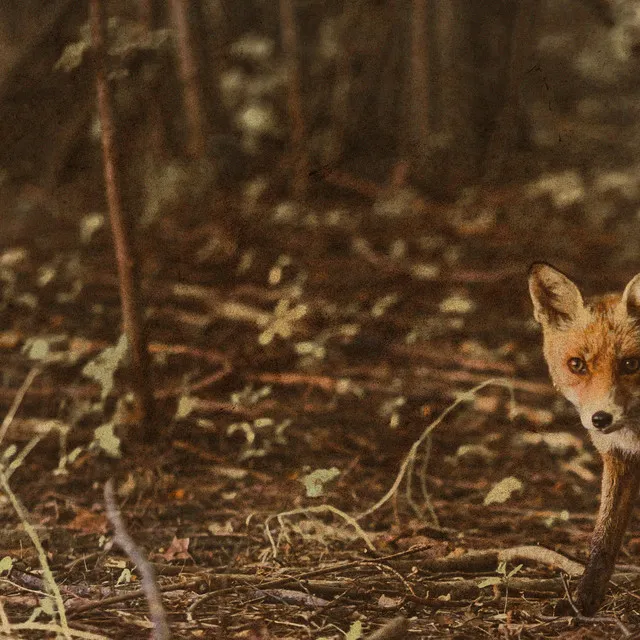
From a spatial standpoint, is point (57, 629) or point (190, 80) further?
point (190, 80)

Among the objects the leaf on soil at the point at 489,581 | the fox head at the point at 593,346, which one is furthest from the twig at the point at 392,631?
the fox head at the point at 593,346

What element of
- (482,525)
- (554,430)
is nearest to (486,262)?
(554,430)

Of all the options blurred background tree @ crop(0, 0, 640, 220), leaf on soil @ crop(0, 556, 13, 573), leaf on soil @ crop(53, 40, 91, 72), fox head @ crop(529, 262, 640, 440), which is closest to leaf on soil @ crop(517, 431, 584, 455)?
fox head @ crop(529, 262, 640, 440)

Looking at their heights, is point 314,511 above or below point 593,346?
below

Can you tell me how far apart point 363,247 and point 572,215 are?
2.80m

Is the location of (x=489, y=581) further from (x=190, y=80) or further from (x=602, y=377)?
(x=190, y=80)

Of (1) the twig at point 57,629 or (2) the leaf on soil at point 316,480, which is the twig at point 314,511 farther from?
(1) the twig at point 57,629

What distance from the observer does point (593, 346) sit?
111 inches

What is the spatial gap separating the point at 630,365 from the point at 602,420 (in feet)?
0.76

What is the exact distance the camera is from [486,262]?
732 cm

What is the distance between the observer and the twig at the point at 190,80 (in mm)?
7613

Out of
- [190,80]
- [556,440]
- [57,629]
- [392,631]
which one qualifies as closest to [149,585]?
[57,629]

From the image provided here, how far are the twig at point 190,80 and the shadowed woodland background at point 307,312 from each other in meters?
0.03

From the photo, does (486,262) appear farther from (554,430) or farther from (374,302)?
(554,430)
